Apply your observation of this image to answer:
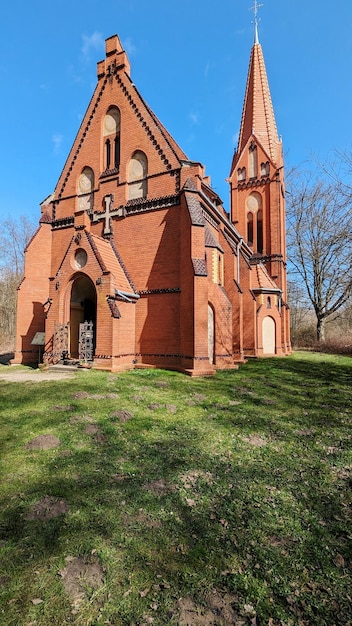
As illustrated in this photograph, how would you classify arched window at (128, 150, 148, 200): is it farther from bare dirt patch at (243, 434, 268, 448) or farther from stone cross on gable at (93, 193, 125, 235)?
bare dirt patch at (243, 434, 268, 448)

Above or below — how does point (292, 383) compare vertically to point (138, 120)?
below

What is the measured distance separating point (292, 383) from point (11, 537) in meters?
9.66

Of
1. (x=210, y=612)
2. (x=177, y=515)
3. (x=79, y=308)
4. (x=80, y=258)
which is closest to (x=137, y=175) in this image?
(x=80, y=258)

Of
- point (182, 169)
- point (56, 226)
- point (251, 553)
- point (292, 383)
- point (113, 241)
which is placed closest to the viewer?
point (251, 553)

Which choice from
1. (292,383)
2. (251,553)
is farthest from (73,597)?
(292,383)

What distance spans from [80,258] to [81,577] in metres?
12.0

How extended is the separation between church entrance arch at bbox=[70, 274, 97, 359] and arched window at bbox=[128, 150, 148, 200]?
4737 millimetres

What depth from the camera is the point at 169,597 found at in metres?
2.44

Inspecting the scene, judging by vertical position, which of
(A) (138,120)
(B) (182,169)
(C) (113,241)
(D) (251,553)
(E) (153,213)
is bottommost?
(D) (251,553)

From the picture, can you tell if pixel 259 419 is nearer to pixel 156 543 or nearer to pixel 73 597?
pixel 156 543

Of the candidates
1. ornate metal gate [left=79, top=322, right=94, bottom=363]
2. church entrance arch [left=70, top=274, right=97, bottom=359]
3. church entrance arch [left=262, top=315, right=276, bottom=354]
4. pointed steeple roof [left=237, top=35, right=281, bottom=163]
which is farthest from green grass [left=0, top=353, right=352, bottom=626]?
pointed steeple roof [left=237, top=35, right=281, bottom=163]

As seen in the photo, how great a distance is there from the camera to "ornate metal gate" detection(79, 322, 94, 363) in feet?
41.7

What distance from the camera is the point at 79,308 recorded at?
587 inches

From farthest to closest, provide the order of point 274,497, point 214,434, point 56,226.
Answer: point 56,226, point 214,434, point 274,497
